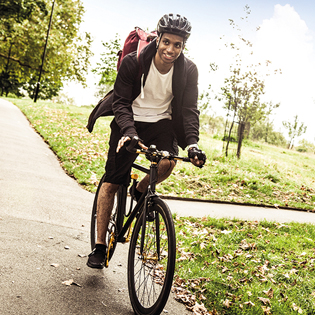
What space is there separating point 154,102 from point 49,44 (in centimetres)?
2560

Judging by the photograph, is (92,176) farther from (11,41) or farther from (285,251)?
(11,41)

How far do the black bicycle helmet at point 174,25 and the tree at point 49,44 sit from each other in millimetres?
22873

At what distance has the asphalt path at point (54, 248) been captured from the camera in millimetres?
2738

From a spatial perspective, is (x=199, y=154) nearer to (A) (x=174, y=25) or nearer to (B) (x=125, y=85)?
(B) (x=125, y=85)

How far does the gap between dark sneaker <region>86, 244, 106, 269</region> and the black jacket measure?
3.78 feet

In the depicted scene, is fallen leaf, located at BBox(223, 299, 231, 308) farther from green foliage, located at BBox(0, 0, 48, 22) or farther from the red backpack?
green foliage, located at BBox(0, 0, 48, 22)

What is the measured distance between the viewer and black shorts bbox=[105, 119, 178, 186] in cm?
314

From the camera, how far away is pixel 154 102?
3236 millimetres

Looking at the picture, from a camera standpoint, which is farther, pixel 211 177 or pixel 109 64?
pixel 109 64

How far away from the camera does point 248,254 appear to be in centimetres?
490

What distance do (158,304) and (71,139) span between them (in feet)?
34.8

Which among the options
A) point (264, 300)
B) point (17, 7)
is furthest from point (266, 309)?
point (17, 7)

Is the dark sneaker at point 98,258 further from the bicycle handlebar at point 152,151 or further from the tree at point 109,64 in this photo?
the tree at point 109,64

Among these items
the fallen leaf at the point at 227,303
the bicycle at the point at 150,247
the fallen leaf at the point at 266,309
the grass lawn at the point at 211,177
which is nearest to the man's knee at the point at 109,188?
the bicycle at the point at 150,247
